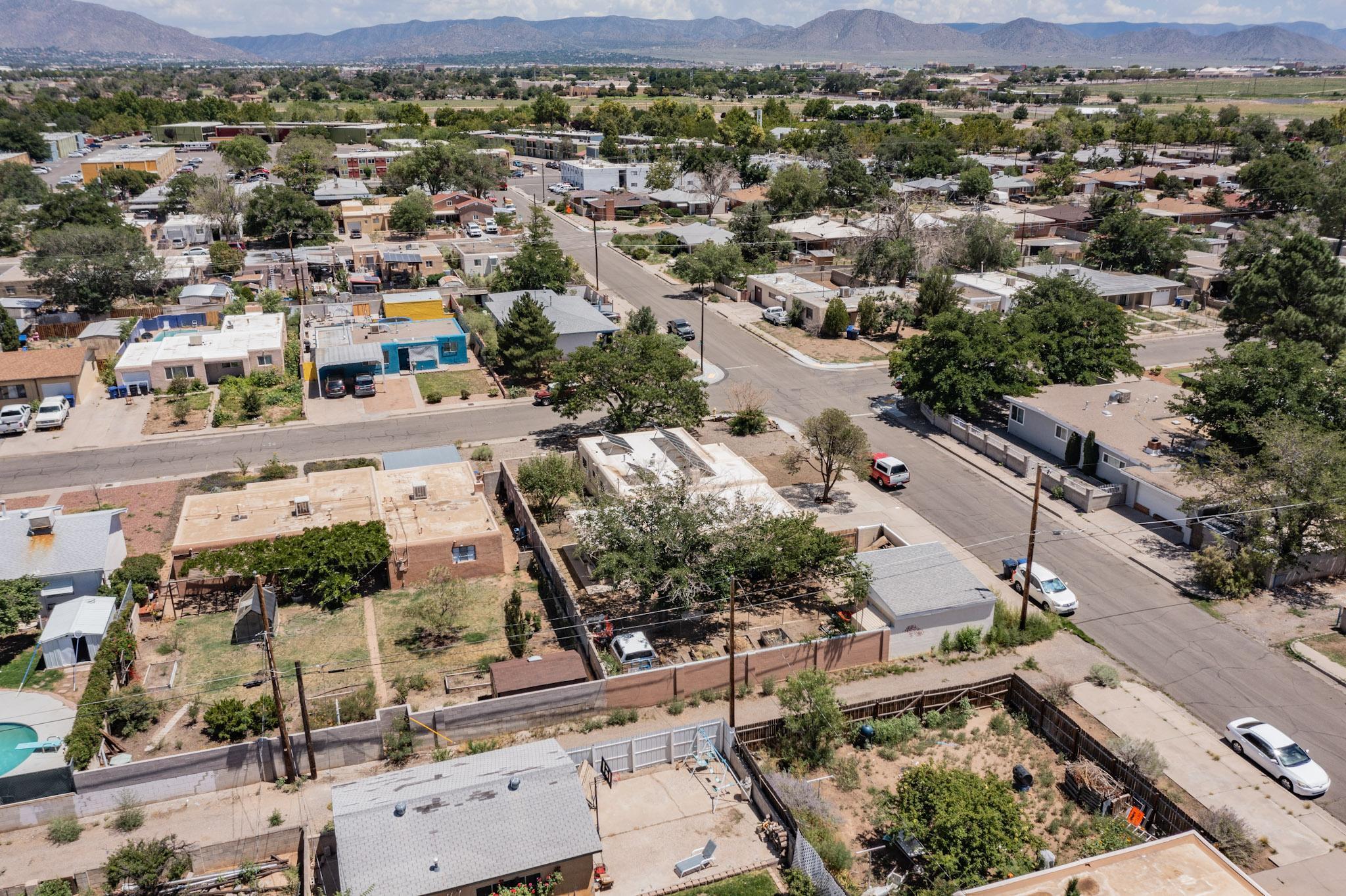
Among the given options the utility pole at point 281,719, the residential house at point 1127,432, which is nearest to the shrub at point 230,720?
the utility pole at point 281,719

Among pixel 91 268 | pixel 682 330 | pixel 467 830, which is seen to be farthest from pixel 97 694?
pixel 91 268

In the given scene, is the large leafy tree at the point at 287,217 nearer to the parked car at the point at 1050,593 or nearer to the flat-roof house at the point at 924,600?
the flat-roof house at the point at 924,600

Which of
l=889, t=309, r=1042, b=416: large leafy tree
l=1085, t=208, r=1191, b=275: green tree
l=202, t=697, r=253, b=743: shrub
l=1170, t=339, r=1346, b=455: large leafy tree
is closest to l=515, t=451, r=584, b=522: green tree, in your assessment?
l=202, t=697, r=253, b=743: shrub

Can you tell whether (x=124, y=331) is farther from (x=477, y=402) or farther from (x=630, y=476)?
(x=630, y=476)

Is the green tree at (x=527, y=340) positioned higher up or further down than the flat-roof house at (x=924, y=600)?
higher up

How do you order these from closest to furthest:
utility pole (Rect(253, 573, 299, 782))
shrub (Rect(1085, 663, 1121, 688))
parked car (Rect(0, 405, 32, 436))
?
utility pole (Rect(253, 573, 299, 782)) → shrub (Rect(1085, 663, 1121, 688)) → parked car (Rect(0, 405, 32, 436))

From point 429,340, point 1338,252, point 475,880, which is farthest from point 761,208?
point 475,880

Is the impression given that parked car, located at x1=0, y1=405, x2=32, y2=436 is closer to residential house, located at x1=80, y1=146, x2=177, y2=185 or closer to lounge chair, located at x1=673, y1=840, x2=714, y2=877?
lounge chair, located at x1=673, y1=840, x2=714, y2=877
